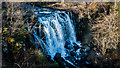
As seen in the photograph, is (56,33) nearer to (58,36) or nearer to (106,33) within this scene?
(58,36)

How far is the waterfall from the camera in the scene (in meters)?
6.18

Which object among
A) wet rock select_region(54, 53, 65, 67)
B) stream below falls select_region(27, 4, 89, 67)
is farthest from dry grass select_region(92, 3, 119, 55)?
wet rock select_region(54, 53, 65, 67)

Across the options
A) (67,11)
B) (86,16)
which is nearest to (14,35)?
(67,11)

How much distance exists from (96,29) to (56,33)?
1707 mm

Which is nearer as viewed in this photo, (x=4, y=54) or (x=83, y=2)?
(x=4, y=54)

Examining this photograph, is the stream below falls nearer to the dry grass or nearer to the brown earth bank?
the brown earth bank

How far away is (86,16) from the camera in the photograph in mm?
7383

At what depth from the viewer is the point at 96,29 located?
22.7ft

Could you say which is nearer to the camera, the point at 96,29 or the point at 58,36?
the point at 58,36

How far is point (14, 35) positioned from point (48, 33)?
5.23ft

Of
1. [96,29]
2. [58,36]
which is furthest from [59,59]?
[96,29]

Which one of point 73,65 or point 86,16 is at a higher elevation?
point 86,16

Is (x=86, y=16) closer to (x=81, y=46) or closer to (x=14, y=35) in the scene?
(x=81, y=46)

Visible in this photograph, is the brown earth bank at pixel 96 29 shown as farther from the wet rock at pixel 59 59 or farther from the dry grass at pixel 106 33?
the wet rock at pixel 59 59
